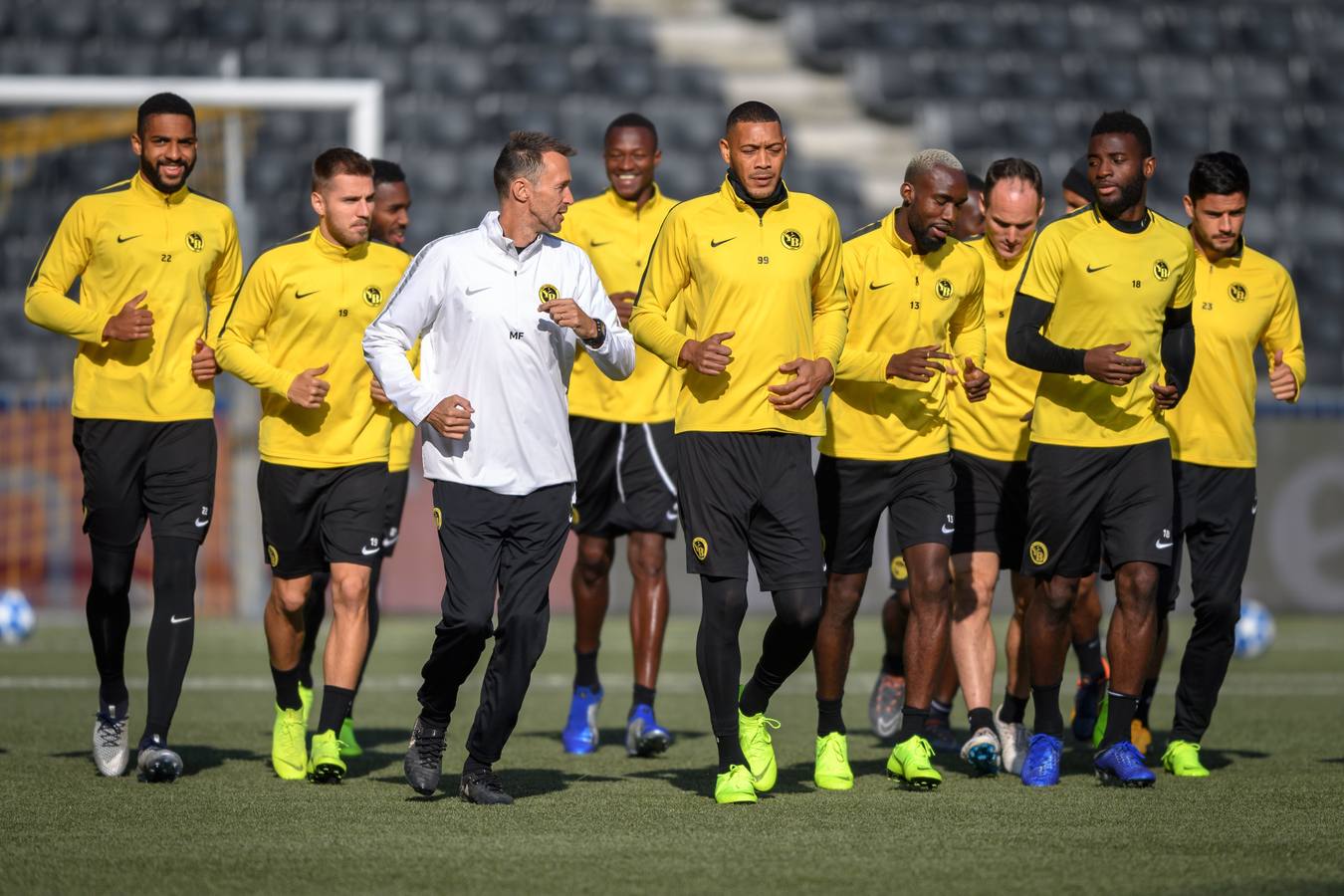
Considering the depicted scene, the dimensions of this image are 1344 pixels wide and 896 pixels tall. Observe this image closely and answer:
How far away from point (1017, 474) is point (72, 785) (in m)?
4.10

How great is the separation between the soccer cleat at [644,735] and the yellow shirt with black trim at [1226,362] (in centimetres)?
246

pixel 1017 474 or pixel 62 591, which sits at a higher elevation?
pixel 1017 474

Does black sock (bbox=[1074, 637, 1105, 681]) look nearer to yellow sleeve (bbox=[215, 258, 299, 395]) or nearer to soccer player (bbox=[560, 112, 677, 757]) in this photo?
soccer player (bbox=[560, 112, 677, 757])

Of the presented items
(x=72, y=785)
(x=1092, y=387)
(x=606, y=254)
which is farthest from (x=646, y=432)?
(x=72, y=785)

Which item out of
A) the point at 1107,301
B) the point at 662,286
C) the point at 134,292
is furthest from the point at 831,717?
the point at 134,292

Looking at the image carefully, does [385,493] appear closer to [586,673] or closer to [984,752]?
[586,673]

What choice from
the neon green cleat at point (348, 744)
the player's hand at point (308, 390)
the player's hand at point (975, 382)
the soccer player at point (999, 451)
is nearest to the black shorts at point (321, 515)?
the player's hand at point (308, 390)

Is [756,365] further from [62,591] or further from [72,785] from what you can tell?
[62,591]

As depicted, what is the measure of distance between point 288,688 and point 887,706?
9.41 ft

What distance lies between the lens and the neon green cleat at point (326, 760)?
24.0 ft

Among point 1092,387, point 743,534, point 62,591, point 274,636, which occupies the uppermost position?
point 1092,387

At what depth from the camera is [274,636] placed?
25.5ft

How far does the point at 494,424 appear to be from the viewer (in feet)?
22.3

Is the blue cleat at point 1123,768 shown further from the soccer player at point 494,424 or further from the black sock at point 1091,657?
the soccer player at point 494,424
